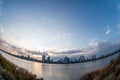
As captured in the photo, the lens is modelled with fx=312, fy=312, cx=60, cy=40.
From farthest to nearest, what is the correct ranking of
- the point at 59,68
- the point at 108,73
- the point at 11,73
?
the point at 59,68 < the point at 11,73 < the point at 108,73

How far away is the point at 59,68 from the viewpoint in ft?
38.0

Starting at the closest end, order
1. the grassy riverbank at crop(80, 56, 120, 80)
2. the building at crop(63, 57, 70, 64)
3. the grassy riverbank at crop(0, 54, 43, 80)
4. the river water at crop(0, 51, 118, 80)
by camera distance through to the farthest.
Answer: the grassy riverbank at crop(80, 56, 120, 80)
the grassy riverbank at crop(0, 54, 43, 80)
the river water at crop(0, 51, 118, 80)
the building at crop(63, 57, 70, 64)

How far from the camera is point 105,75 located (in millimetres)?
8508

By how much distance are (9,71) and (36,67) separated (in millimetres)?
2796

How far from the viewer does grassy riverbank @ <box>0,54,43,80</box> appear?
335 inches

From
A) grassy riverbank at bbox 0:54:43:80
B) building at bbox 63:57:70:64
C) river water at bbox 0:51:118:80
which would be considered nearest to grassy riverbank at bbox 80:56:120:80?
river water at bbox 0:51:118:80

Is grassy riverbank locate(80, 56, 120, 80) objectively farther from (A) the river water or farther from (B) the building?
(B) the building

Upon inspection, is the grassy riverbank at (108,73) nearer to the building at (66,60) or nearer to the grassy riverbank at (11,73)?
the building at (66,60)

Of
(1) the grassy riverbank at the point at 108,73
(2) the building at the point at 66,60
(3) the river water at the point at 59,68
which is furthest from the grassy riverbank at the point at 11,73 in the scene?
(1) the grassy riverbank at the point at 108,73

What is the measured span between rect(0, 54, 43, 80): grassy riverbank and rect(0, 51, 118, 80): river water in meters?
0.78

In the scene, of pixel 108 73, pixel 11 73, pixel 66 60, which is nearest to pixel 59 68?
pixel 66 60

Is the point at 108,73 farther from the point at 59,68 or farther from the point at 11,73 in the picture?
the point at 59,68

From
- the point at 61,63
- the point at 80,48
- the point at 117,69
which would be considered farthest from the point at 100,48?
the point at 117,69

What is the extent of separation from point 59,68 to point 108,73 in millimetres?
3488
